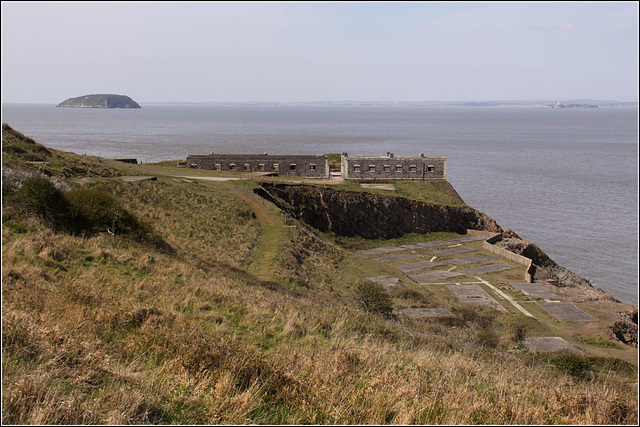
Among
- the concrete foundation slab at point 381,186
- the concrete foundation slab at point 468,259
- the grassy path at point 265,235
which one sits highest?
the concrete foundation slab at point 381,186

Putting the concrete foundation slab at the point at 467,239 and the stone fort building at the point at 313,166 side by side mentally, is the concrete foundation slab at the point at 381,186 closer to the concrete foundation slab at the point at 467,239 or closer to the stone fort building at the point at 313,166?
the stone fort building at the point at 313,166

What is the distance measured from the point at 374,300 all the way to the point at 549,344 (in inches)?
310

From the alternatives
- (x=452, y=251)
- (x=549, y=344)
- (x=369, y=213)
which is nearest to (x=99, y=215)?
(x=549, y=344)

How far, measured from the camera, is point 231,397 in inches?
257

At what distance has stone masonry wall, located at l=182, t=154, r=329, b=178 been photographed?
5469 centimetres

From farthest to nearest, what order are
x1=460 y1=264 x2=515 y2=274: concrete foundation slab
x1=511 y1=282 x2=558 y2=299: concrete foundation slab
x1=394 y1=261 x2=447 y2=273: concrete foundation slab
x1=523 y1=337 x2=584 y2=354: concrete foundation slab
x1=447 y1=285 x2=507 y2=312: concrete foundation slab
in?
1. x1=394 y1=261 x2=447 y2=273: concrete foundation slab
2. x1=460 y1=264 x2=515 y2=274: concrete foundation slab
3. x1=511 y1=282 x2=558 y2=299: concrete foundation slab
4. x1=447 y1=285 x2=507 y2=312: concrete foundation slab
5. x1=523 y1=337 x2=584 y2=354: concrete foundation slab

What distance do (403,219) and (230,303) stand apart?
118 feet

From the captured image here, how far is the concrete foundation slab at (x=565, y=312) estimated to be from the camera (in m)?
27.2

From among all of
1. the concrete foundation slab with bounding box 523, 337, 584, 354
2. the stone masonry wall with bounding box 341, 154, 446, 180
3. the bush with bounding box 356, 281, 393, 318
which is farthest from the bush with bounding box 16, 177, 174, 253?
the stone masonry wall with bounding box 341, 154, 446, 180

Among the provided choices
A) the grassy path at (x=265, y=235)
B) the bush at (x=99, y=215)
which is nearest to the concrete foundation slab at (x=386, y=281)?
the grassy path at (x=265, y=235)

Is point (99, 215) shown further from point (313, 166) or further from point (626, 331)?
point (313, 166)

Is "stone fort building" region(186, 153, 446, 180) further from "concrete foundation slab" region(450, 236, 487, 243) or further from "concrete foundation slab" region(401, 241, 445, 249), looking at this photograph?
"concrete foundation slab" region(401, 241, 445, 249)

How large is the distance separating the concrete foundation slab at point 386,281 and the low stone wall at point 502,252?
33.4 ft

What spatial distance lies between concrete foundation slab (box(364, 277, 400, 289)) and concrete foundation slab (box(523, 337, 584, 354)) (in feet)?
27.2
